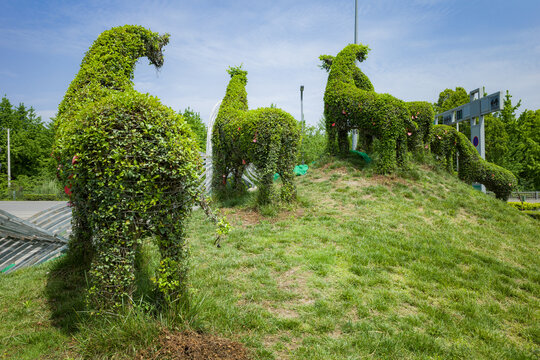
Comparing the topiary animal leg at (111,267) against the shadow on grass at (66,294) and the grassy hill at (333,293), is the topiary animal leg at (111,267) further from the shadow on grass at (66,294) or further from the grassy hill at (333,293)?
the shadow on grass at (66,294)

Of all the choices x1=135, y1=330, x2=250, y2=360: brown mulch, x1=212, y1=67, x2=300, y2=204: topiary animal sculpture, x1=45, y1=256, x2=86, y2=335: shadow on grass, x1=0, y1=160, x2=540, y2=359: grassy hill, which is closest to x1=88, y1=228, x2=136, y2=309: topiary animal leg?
x1=0, y1=160, x2=540, y2=359: grassy hill

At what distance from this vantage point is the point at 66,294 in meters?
4.43

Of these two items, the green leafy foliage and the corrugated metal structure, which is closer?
the corrugated metal structure

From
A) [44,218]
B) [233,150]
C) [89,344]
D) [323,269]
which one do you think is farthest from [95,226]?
[233,150]

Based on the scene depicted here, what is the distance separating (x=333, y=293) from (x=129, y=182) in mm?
3269

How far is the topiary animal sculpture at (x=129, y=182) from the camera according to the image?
3.06m

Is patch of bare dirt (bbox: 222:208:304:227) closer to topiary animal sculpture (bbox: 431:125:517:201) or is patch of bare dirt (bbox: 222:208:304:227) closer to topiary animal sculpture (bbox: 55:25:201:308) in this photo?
topiary animal sculpture (bbox: 55:25:201:308)

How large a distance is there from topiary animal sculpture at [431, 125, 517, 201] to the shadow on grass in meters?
12.7

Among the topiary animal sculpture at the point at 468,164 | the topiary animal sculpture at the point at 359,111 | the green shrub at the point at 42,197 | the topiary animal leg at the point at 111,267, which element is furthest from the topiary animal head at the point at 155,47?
the green shrub at the point at 42,197

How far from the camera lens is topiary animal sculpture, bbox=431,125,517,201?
12.5 meters

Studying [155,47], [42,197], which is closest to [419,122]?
[155,47]

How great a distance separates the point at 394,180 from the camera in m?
10.4

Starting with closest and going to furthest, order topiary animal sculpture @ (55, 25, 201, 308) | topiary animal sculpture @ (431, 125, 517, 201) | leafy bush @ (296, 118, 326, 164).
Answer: topiary animal sculpture @ (55, 25, 201, 308)
topiary animal sculpture @ (431, 125, 517, 201)
leafy bush @ (296, 118, 326, 164)

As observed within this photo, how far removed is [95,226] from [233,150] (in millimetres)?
6304
